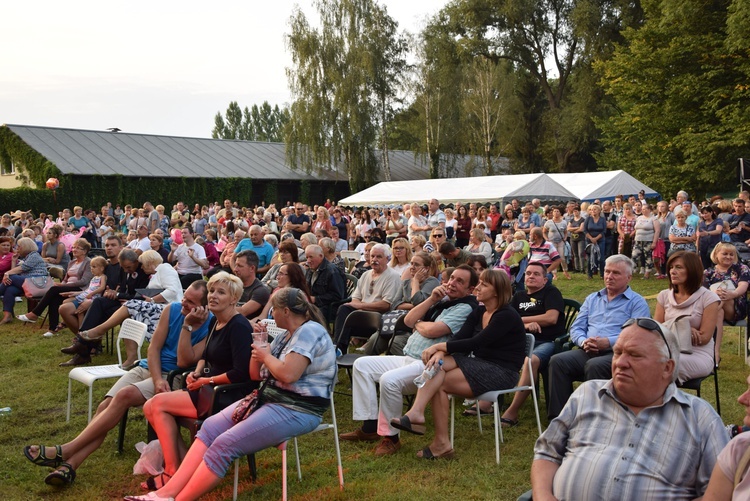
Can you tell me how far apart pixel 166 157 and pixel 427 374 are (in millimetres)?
34091

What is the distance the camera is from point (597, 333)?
516cm

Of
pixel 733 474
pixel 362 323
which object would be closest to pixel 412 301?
pixel 362 323

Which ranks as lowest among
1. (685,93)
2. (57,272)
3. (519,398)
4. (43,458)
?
(43,458)

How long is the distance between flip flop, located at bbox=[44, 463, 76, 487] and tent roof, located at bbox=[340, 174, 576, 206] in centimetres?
1627

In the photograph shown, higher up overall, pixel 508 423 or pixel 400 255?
pixel 400 255

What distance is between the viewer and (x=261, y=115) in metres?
83.8

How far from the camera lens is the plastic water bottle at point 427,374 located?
4676 millimetres

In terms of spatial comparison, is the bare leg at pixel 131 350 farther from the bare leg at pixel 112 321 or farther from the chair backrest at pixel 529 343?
the chair backrest at pixel 529 343

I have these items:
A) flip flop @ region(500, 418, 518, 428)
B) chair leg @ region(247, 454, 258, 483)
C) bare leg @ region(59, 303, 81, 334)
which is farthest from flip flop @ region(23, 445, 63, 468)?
bare leg @ region(59, 303, 81, 334)

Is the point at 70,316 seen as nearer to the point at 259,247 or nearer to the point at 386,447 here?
the point at 259,247

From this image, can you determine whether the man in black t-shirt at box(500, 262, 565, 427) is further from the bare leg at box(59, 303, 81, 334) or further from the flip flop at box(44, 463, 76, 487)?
the bare leg at box(59, 303, 81, 334)

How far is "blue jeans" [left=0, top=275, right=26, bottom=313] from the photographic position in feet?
35.9

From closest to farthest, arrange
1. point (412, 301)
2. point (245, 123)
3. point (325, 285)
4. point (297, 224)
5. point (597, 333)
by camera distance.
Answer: point (597, 333)
point (412, 301)
point (325, 285)
point (297, 224)
point (245, 123)

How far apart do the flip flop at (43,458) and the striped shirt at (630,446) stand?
128 inches
